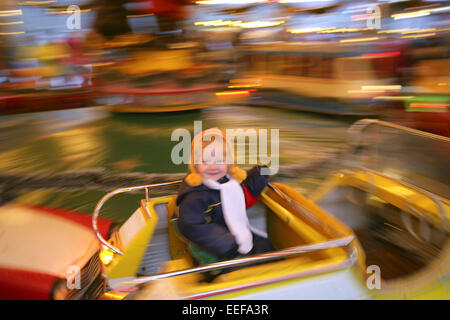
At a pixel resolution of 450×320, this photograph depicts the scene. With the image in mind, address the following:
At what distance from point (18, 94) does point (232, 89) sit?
4381 millimetres

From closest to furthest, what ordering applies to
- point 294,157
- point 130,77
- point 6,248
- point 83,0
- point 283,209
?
point 283,209 < point 6,248 < point 294,157 < point 130,77 < point 83,0

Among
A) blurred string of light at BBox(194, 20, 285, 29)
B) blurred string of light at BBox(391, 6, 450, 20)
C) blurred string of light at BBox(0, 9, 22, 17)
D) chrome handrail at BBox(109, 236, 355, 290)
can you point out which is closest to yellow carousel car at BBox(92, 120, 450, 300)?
chrome handrail at BBox(109, 236, 355, 290)

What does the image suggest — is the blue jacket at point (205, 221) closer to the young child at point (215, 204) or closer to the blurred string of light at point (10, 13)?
the young child at point (215, 204)

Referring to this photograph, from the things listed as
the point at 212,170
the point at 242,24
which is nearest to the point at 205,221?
the point at 212,170

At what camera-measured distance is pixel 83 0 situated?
7.21 m

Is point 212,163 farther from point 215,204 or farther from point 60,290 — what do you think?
point 60,290

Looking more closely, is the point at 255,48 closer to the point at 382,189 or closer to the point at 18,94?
the point at 18,94

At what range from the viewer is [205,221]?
136 centimetres

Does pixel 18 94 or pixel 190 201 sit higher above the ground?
pixel 18 94

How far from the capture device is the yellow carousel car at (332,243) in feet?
3.56

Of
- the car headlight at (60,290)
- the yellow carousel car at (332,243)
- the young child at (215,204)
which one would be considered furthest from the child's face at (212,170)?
the car headlight at (60,290)

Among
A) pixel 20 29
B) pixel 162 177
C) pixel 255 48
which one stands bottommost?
pixel 162 177

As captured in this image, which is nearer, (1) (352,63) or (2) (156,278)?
(2) (156,278)
